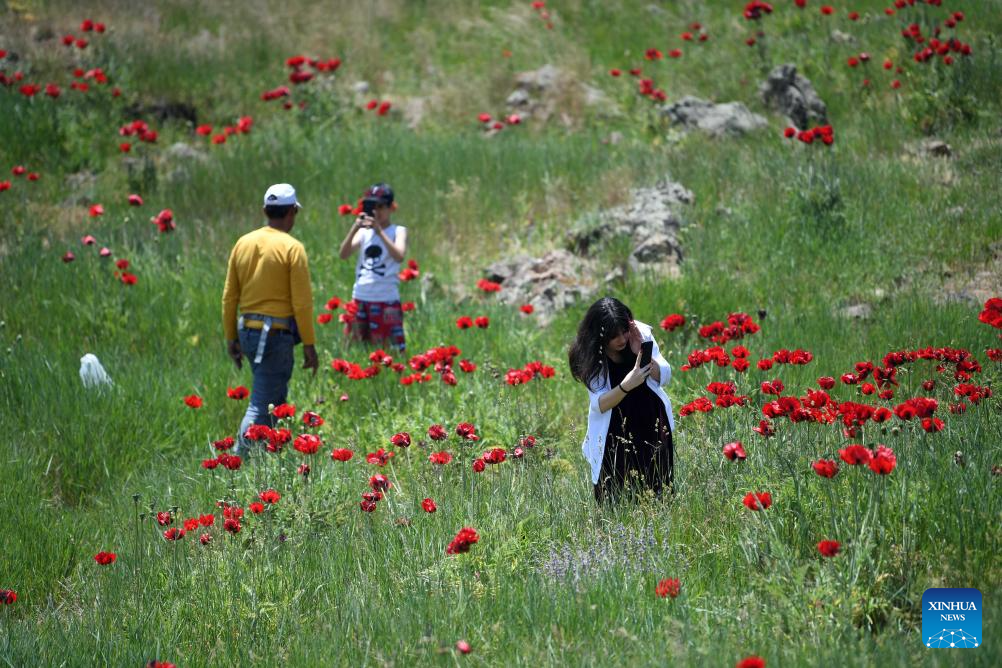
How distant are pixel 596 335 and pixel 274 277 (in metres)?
2.39

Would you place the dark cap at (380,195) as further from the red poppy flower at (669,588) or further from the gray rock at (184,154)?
the gray rock at (184,154)

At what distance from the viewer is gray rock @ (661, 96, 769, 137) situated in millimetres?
11352

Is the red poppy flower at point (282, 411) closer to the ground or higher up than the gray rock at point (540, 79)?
higher up

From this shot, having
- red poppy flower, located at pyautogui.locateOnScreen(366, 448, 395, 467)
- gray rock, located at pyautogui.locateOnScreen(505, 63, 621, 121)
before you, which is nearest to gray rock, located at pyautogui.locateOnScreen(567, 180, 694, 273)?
red poppy flower, located at pyautogui.locateOnScreen(366, 448, 395, 467)

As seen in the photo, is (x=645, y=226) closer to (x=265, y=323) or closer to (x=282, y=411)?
(x=265, y=323)

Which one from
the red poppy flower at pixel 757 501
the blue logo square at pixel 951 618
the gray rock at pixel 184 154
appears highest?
the red poppy flower at pixel 757 501

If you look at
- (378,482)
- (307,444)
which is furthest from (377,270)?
(378,482)

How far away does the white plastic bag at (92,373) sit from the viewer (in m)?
6.96

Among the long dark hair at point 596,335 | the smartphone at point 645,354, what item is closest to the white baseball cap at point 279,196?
the long dark hair at point 596,335

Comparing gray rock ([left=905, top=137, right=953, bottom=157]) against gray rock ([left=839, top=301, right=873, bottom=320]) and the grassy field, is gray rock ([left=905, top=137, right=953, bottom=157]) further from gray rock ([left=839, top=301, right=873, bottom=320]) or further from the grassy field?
gray rock ([left=839, top=301, right=873, bottom=320])

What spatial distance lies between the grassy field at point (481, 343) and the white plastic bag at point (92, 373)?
0.11 meters

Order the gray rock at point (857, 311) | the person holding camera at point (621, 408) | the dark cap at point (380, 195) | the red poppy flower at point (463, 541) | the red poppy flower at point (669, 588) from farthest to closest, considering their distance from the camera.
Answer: the gray rock at point (857, 311) < the dark cap at point (380, 195) < the person holding camera at point (621, 408) < the red poppy flower at point (463, 541) < the red poppy flower at point (669, 588)

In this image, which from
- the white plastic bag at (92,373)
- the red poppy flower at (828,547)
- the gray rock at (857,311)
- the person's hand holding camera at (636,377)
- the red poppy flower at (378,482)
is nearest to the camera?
the red poppy flower at (828,547)

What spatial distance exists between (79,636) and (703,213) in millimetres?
6679
